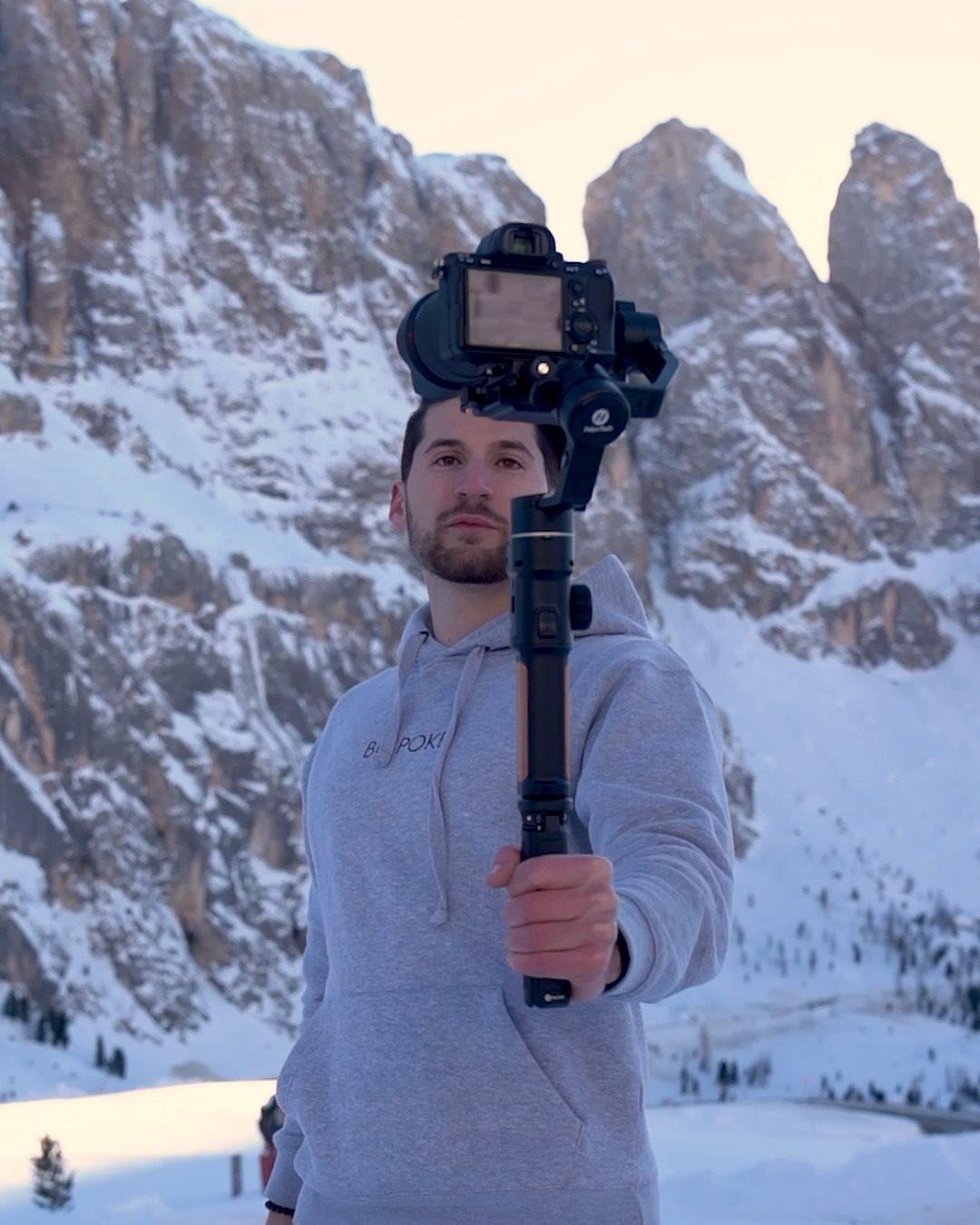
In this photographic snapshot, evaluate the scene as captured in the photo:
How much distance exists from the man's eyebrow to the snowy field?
7.51 meters

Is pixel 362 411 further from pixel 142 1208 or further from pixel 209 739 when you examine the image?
pixel 142 1208

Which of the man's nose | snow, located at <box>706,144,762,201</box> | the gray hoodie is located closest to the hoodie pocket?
the gray hoodie

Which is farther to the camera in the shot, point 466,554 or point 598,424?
point 466,554

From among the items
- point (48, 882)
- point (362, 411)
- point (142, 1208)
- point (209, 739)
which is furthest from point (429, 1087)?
point (362, 411)

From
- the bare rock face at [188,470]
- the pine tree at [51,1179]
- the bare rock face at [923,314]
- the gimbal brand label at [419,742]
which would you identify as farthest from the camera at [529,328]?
the bare rock face at [923,314]

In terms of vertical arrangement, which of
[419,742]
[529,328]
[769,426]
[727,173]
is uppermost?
[727,173]

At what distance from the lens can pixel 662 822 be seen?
3098 mm

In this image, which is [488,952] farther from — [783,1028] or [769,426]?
[769,426]

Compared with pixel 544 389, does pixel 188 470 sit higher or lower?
higher

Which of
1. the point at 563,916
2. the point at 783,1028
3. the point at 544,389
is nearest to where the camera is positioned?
the point at 563,916

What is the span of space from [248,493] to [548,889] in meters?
125

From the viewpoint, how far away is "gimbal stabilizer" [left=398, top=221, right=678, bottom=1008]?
107 inches

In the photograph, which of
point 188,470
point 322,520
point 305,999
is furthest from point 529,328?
point 322,520

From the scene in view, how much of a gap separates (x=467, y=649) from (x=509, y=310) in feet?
3.47
